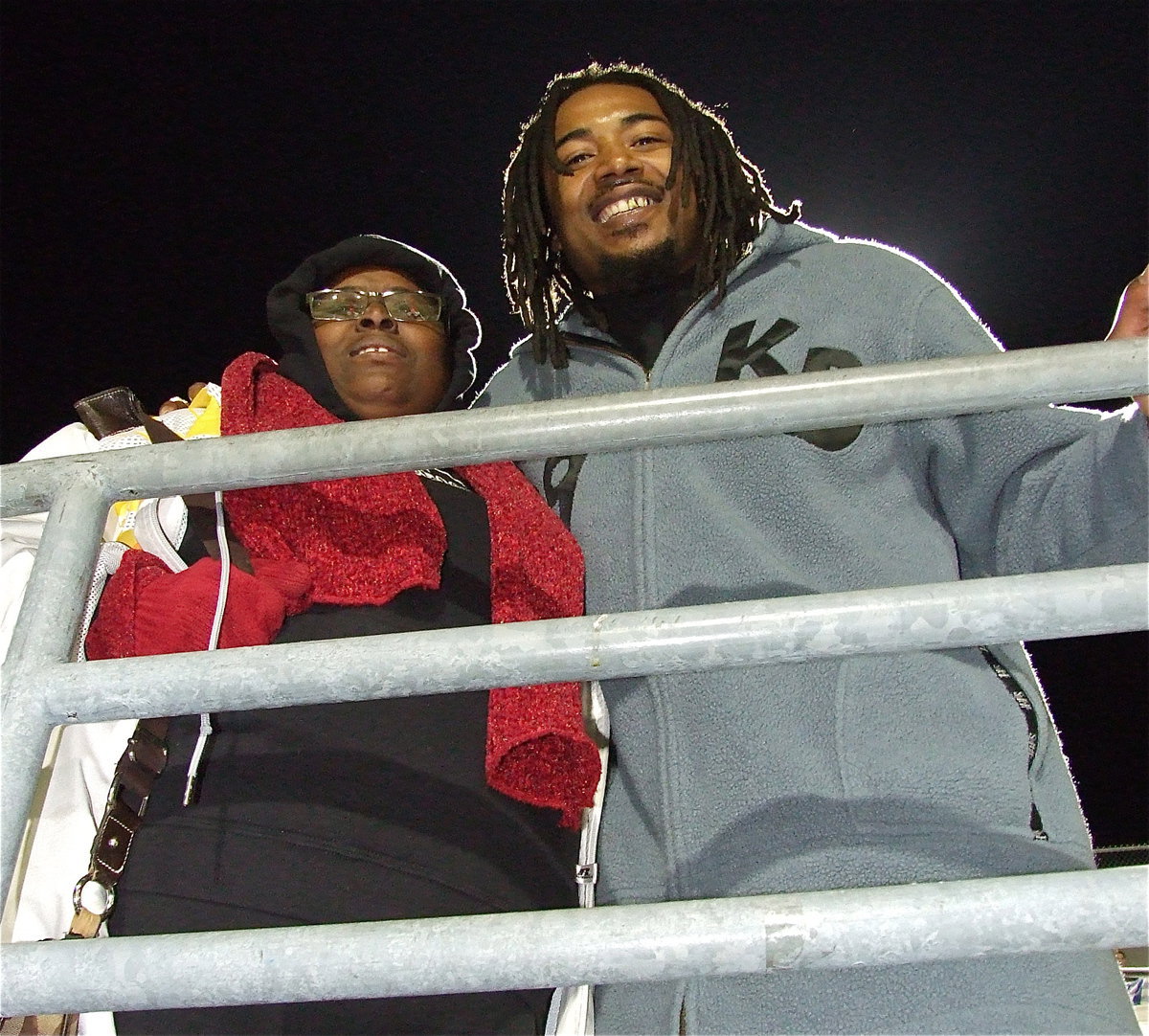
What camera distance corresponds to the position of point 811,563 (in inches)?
53.2

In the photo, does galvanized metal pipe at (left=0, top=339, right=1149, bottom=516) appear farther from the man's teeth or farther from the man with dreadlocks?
the man's teeth

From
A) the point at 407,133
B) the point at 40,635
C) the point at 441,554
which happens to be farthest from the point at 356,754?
the point at 407,133

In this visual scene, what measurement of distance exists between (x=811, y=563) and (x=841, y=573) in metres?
0.04

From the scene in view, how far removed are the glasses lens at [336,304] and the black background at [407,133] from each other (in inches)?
142

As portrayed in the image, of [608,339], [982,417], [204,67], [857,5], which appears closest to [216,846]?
[608,339]

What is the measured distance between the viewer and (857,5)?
16.3ft

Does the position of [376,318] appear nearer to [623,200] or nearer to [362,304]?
[362,304]

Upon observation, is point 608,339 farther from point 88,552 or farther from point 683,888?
point 88,552

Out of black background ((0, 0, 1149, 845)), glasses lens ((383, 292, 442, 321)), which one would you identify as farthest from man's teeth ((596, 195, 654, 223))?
black background ((0, 0, 1149, 845))

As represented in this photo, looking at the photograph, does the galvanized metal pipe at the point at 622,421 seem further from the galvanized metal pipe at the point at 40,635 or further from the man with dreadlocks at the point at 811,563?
the man with dreadlocks at the point at 811,563

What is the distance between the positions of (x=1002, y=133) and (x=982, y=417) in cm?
502

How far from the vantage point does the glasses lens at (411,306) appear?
182cm

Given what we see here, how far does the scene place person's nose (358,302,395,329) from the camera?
5.89 ft

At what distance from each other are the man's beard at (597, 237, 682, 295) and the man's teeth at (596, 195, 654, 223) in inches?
3.0
